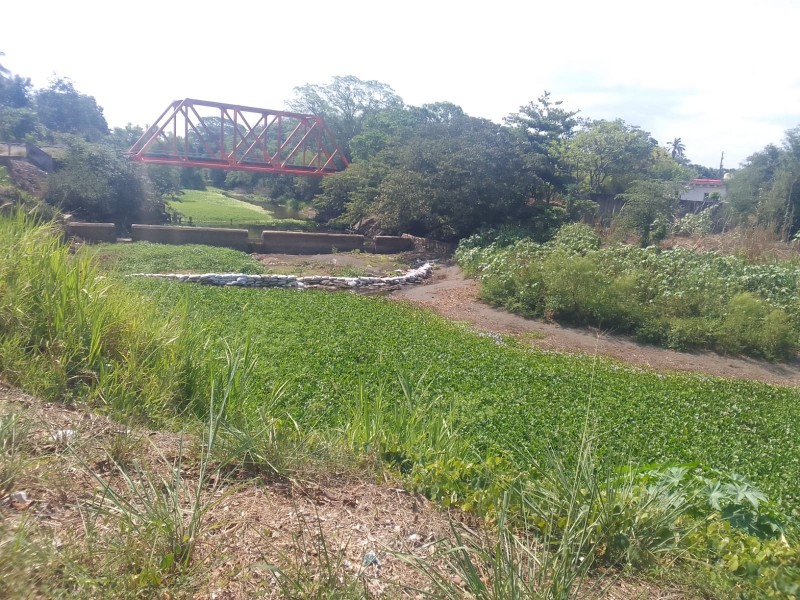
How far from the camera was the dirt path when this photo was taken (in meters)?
9.51

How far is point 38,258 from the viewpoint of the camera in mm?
4742

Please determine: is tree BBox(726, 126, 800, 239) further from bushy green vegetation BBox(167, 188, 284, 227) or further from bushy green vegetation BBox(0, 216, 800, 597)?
bushy green vegetation BBox(167, 188, 284, 227)

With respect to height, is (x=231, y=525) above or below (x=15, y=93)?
below

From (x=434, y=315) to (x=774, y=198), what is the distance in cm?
1632

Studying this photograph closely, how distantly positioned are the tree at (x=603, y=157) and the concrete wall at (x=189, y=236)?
42.9ft

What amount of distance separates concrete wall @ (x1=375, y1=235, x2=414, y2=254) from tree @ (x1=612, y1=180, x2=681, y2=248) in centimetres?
646

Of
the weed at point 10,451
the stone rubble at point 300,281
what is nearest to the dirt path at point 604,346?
the stone rubble at point 300,281

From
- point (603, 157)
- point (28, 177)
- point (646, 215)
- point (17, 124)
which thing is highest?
point (17, 124)

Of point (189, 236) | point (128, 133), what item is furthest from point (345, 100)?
point (189, 236)

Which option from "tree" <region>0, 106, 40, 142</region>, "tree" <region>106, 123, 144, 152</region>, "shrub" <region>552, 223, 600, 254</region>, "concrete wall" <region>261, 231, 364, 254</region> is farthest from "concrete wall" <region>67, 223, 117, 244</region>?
"tree" <region>106, 123, 144, 152</region>

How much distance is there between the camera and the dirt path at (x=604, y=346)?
31.2 ft

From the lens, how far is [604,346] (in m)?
10.3

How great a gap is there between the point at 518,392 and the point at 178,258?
10572 millimetres

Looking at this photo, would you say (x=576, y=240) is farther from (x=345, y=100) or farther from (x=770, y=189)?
(x=345, y=100)
